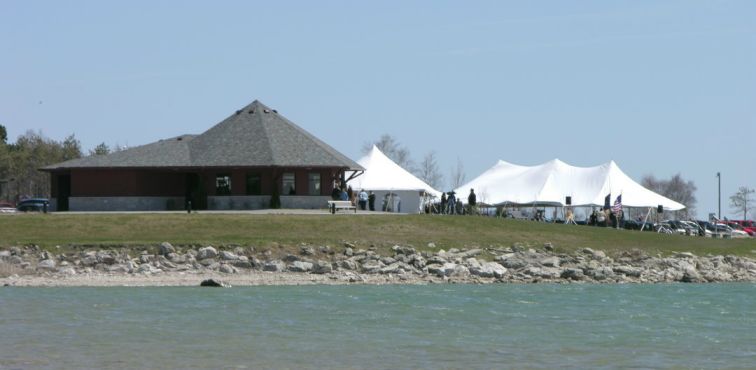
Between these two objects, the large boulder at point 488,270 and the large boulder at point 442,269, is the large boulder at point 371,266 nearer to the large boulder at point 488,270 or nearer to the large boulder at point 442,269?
the large boulder at point 442,269

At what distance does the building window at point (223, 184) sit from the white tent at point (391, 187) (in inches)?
395

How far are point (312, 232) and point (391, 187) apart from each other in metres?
22.0

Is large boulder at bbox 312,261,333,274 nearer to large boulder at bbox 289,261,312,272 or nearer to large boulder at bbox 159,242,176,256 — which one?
large boulder at bbox 289,261,312,272

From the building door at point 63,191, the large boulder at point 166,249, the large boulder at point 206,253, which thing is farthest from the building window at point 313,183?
the large boulder at point 206,253

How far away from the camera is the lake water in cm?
2433

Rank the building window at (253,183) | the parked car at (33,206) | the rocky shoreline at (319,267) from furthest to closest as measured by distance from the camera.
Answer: the parked car at (33,206)
the building window at (253,183)
the rocky shoreline at (319,267)

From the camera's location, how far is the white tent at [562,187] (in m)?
78.9

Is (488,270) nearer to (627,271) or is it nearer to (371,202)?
(627,271)

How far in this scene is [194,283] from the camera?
4266 cm

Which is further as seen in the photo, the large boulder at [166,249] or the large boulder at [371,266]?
the large boulder at [166,249]

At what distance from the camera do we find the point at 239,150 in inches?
2606

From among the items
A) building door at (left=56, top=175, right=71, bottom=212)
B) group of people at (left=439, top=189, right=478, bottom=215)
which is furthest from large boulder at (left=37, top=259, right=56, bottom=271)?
group of people at (left=439, top=189, right=478, bottom=215)

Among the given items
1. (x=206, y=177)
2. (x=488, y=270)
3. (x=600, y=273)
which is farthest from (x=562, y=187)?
(x=488, y=270)

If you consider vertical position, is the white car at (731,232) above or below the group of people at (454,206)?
below
